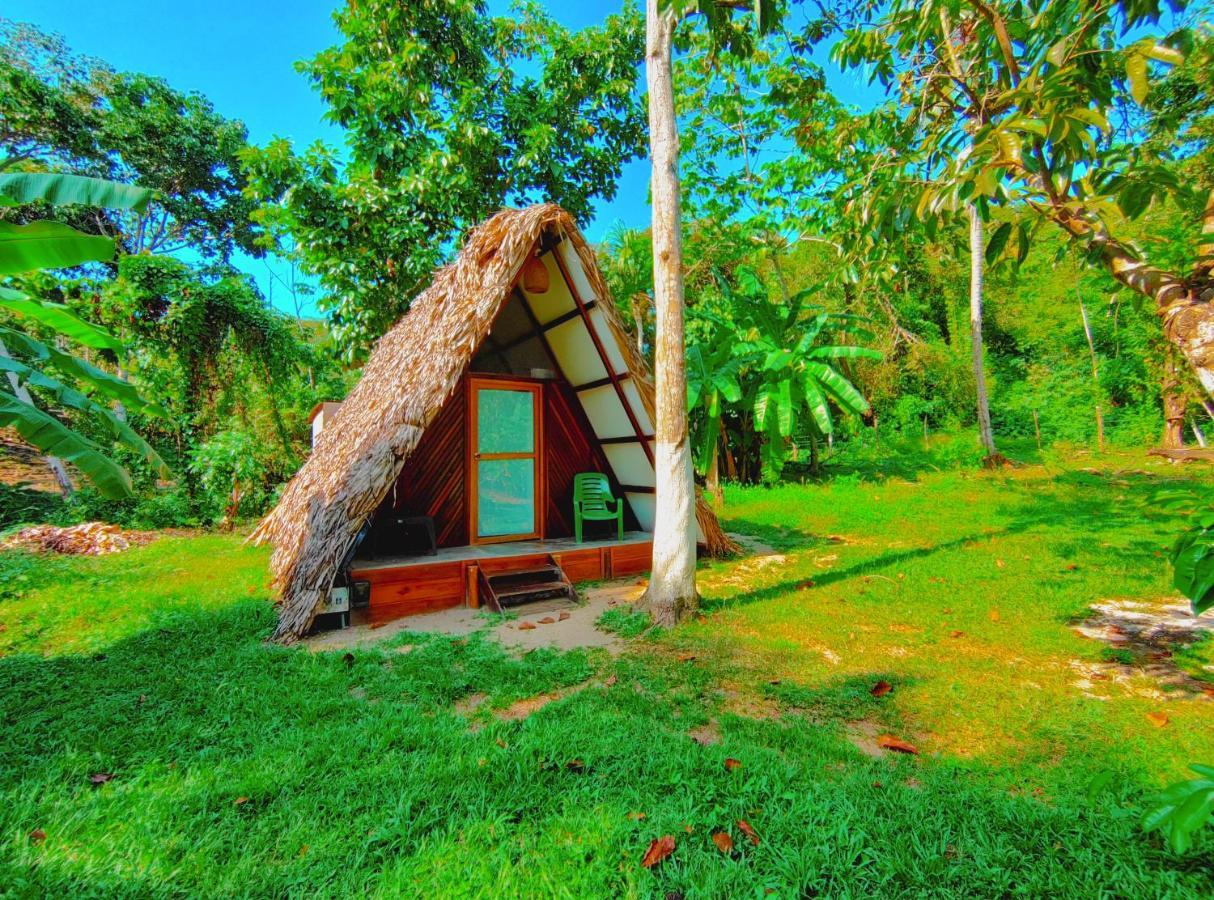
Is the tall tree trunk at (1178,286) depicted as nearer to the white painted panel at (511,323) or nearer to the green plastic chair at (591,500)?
the green plastic chair at (591,500)

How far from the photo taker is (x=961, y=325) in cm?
1950

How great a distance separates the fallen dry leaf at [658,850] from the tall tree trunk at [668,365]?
7.49ft

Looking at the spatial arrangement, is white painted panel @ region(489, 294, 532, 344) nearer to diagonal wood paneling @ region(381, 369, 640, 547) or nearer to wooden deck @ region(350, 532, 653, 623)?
diagonal wood paneling @ region(381, 369, 640, 547)

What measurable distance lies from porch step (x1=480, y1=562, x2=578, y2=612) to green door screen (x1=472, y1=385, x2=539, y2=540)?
1040mm

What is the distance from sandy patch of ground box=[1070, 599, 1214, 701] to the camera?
9.71 ft

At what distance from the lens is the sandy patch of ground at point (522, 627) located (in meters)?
3.93

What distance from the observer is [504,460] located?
6.18 metres

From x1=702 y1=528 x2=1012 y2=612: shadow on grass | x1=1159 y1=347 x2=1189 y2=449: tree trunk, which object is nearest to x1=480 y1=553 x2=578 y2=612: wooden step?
x1=702 y1=528 x2=1012 y2=612: shadow on grass

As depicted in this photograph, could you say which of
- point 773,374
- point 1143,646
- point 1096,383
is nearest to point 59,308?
point 773,374

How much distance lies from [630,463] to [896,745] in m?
4.33

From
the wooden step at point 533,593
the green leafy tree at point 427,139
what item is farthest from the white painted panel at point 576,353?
the green leafy tree at point 427,139

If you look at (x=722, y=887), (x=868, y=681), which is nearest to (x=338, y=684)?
(x=722, y=887)

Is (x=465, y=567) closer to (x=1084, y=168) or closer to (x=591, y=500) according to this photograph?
(x=591, y=500)

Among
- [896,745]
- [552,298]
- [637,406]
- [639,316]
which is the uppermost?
[639,316]
